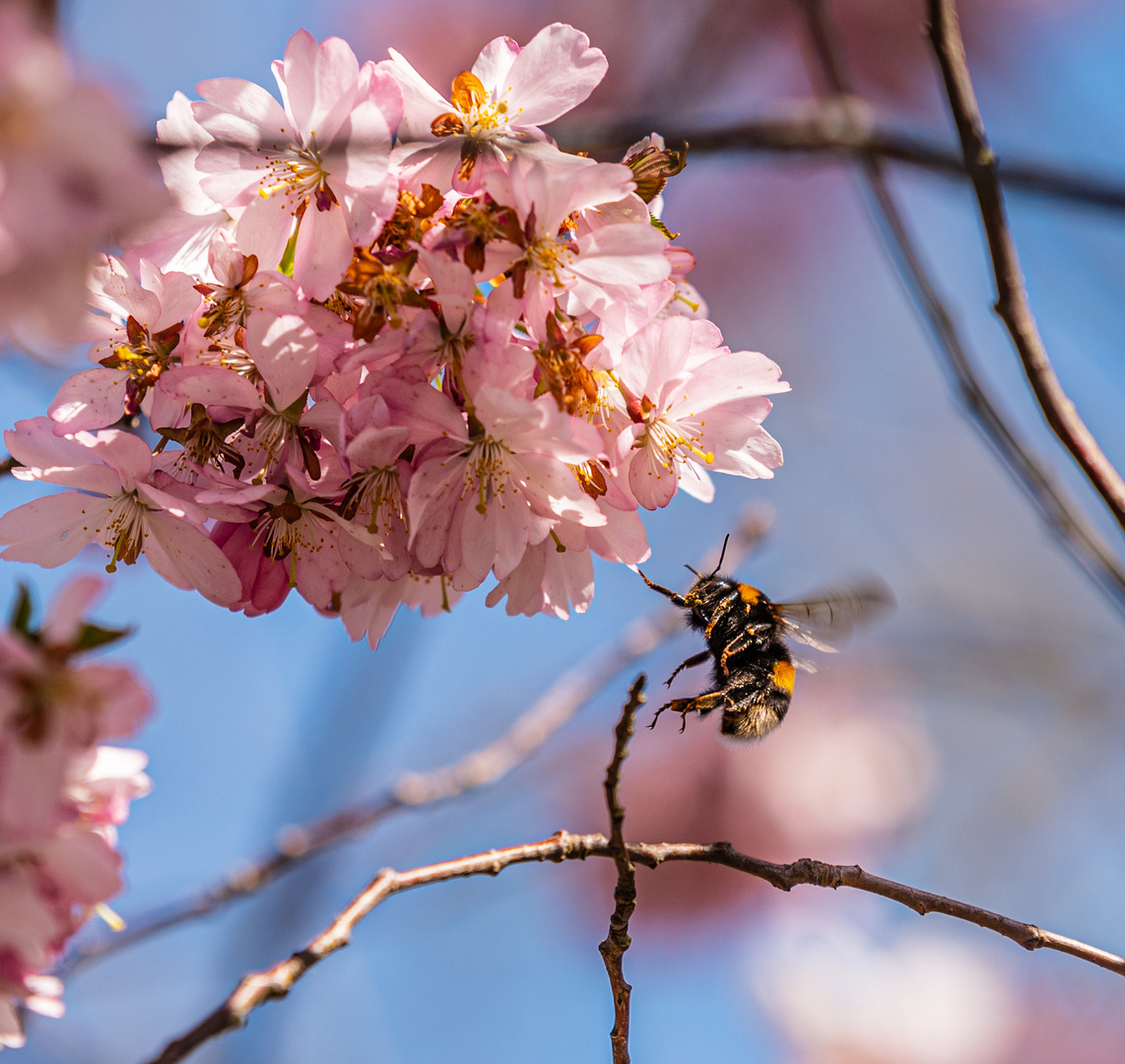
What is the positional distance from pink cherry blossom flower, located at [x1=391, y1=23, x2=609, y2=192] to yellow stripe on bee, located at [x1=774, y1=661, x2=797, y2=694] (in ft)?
4.17

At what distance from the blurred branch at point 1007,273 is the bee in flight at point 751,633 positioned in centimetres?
60

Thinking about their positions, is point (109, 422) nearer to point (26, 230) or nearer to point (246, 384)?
point (246, 384)

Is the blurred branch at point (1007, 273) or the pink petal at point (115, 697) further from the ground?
the blurred branch at point (1007, 273)

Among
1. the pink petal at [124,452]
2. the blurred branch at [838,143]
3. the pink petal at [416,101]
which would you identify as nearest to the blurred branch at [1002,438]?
the blurred branch at [838,143]

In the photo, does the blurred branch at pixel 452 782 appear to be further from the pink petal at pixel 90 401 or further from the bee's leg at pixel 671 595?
the pink petal at pixel 90 401

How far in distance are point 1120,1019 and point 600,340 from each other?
7.15m

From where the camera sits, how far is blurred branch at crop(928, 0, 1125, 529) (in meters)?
1.53

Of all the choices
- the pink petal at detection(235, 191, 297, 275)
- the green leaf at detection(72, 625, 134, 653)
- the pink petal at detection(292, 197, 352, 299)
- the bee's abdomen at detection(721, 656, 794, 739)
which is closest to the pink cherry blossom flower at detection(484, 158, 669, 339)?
the pink petal at detection(292, 197, 352, 299)

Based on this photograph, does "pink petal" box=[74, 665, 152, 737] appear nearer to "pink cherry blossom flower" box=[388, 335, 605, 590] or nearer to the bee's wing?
"pink cherry blossom flower" box=[388, 335, 605, 590]

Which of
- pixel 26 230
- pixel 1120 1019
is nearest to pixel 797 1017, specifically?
Result: pixel 1120 1019

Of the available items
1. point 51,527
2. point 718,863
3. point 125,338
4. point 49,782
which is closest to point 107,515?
point 51,527

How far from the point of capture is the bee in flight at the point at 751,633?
211 cm

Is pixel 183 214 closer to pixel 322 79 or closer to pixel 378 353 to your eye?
pixel 322 79

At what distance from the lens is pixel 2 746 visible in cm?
93
